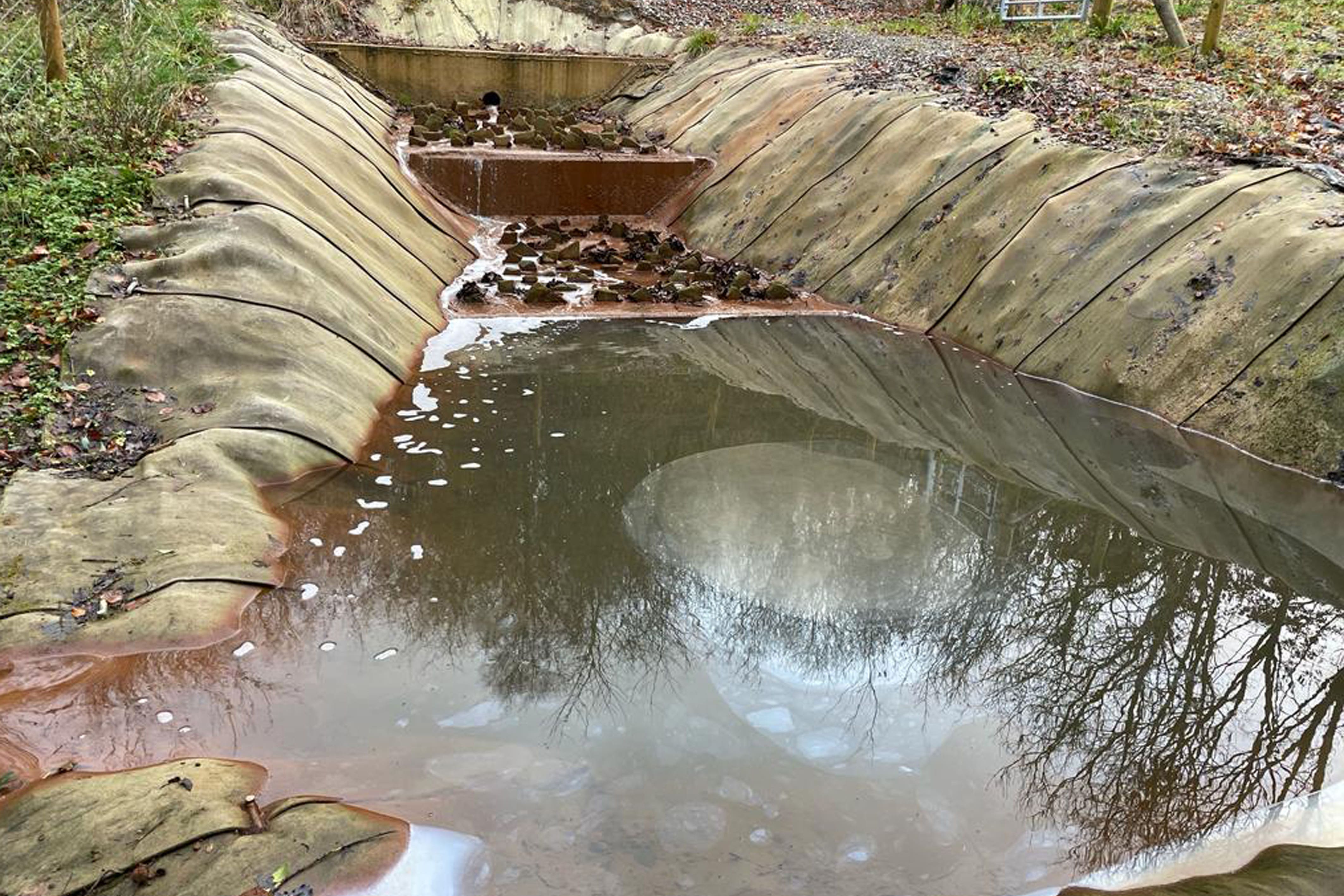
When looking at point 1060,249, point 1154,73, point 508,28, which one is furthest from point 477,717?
point 508,28

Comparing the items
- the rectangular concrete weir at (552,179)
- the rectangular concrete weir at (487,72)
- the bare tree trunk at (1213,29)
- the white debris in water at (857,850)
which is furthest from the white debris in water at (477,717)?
the rectangular concrete weir at (487,72)

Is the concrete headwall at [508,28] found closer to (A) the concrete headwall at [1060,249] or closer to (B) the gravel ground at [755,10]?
(B) the gravel ground at [755,10]

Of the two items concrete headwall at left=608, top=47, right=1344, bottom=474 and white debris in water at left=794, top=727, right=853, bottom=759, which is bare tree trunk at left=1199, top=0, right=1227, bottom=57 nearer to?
concrete headwall at left=608, top=47, right=1344, bottom=474

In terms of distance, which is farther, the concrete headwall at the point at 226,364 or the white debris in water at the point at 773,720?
the concrete headwall at the point at 226,364

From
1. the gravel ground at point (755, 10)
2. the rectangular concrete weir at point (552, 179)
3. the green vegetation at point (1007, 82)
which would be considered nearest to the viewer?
the green vegetation at point (1007, 82)

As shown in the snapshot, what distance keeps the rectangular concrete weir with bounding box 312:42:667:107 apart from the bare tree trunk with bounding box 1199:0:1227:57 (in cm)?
743

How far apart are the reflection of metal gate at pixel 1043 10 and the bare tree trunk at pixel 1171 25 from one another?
2746 mm

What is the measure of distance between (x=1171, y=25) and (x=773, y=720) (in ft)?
39.1

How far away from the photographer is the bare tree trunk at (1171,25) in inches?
469

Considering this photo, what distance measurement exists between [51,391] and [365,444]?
61.5 inches

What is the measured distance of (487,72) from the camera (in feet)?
47.7

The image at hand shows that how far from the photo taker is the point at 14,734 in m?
3.28

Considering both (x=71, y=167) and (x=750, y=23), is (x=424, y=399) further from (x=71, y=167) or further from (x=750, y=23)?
(x=750, y=23)

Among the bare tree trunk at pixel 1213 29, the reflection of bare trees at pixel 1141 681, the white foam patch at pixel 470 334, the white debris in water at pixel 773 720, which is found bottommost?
the white debris in water at pixel 773 720
